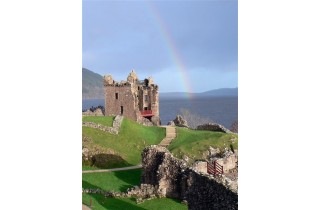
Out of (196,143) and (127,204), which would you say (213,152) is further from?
(127,204)

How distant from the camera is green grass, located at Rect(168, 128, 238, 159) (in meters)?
27.7

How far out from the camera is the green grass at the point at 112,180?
20922mm

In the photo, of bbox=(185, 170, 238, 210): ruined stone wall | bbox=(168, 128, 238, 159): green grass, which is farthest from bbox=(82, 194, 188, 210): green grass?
bbox=(168, 128, 238, 159): green grass

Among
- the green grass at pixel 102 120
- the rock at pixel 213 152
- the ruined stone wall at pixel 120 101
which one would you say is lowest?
the rock at pixel 213 152

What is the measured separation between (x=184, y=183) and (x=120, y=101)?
25768 millimetres

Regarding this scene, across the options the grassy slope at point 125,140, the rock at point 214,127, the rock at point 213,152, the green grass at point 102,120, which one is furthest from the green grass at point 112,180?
the rock at point 214,127

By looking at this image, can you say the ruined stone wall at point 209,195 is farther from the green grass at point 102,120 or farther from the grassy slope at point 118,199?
the green grass at point 102,120

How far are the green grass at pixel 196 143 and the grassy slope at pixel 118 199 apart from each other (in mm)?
4815
